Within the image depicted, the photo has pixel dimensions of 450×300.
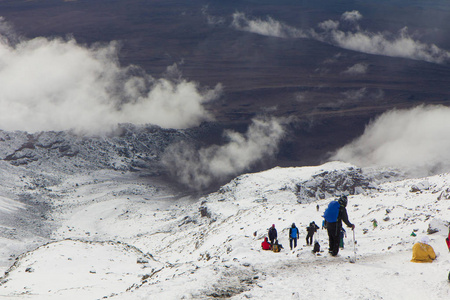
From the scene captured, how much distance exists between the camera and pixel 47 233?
450 feet

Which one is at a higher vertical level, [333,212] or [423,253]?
[333,212]

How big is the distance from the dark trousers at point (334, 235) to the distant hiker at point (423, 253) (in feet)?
11.6

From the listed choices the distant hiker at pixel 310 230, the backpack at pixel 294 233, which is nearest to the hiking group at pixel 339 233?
the distant hiker at pixel 310 230

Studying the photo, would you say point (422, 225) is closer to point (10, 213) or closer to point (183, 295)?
point (183, 295)

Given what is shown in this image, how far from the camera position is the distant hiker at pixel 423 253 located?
21.9 meters

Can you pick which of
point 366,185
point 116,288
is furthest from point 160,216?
point 116,288

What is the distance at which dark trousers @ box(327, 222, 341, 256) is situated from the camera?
22.9 metres

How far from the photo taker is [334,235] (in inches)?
914

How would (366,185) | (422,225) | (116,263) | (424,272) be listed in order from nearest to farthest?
(424,272), (422,225), (116,263), (366,185)

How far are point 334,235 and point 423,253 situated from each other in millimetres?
4062

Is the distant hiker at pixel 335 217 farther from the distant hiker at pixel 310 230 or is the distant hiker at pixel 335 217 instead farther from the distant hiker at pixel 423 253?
the distant hiker at pixel 310 230

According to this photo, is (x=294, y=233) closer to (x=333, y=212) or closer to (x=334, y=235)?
(x=334, y=235)

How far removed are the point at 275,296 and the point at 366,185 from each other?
11044cm

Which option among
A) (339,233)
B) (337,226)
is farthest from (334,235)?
(337,226)
